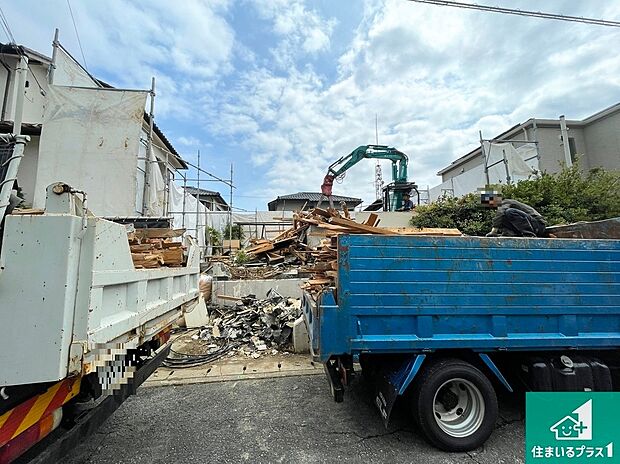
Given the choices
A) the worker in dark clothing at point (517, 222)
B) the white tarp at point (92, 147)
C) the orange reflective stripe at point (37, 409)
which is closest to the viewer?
the orange reflective stripe at point (37, 409)

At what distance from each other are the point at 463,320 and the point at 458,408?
854 mm

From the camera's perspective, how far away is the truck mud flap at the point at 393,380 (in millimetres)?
2760

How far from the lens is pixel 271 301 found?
7.31 m

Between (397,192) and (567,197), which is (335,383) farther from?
(397,192)

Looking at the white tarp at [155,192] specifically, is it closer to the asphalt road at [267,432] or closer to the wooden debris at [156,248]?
the wooden debris at [156,248]

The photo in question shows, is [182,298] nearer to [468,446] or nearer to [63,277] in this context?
[63,277]

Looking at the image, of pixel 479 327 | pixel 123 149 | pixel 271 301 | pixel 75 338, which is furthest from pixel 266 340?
pixel 123 149

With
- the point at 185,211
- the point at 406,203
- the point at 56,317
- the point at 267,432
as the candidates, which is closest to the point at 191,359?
the point at 267,432

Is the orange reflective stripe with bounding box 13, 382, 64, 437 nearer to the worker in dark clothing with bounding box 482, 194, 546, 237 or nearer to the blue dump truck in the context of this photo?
the blue dump truck

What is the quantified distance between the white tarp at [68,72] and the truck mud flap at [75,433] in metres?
8.35

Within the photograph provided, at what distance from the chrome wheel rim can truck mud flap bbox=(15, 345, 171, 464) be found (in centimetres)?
261

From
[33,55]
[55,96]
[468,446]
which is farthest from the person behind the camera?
[33,55]

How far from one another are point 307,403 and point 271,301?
3.71 metres

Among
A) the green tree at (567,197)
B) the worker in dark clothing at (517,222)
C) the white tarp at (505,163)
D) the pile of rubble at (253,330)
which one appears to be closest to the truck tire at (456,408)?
the worker in dark clothing at (517,222)
